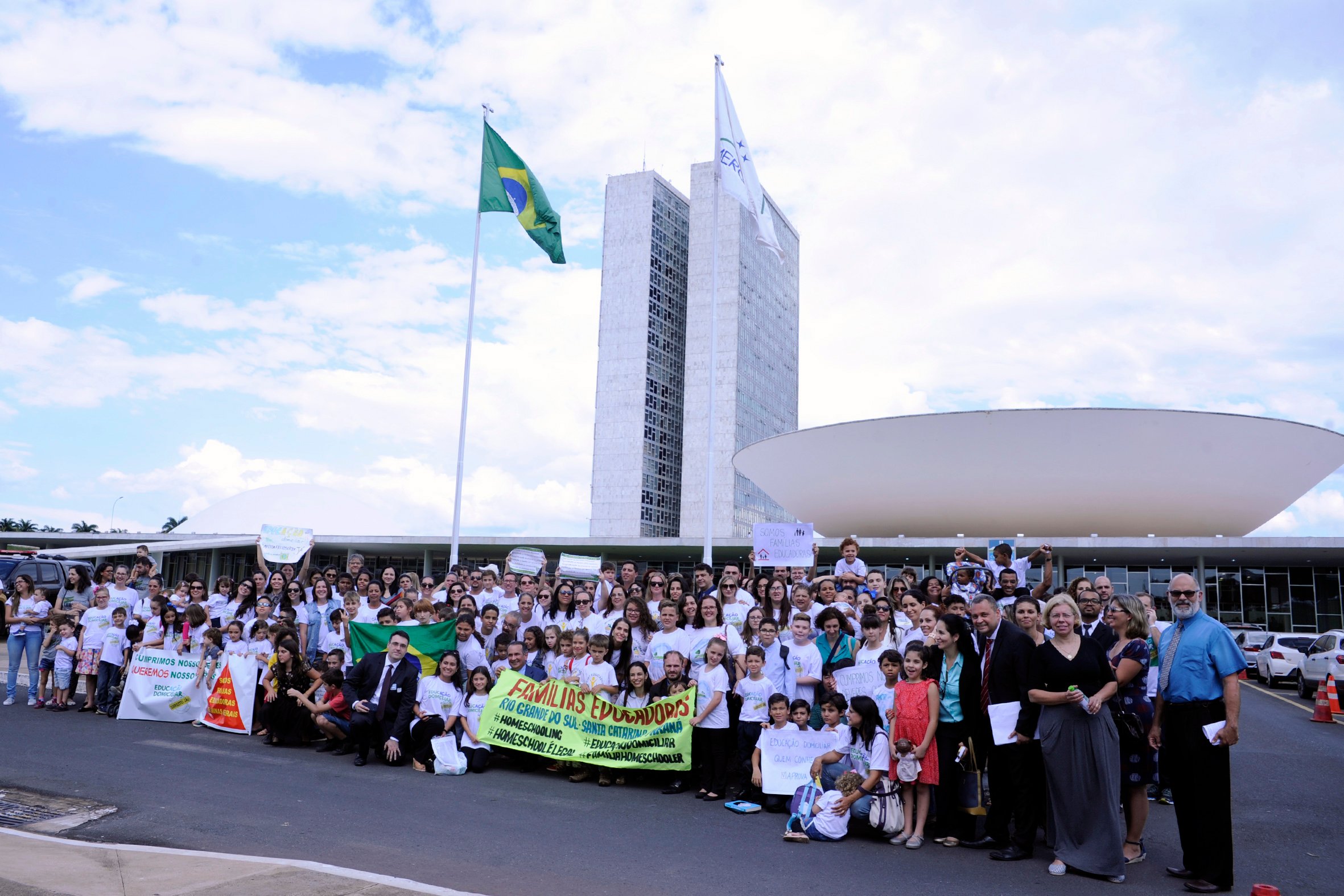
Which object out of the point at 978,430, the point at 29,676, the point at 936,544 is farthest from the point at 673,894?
the point at 936,544

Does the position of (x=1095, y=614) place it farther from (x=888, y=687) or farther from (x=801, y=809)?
(x=801, y=809)

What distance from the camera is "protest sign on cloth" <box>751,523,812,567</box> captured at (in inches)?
577

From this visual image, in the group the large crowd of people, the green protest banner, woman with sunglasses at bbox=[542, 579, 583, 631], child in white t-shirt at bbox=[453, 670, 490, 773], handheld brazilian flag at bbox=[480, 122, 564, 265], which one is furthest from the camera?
handheld brazilian flag at bbox=[480, 122, 564, 265]

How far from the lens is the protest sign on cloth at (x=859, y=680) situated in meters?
8.02

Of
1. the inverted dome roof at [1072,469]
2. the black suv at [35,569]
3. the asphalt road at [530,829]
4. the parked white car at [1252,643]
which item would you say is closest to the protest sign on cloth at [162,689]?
the asphalt road at [530,829]

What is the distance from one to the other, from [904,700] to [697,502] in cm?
9202

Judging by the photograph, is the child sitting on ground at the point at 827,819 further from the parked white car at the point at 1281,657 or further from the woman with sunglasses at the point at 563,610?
the parked white car at the point at 1281,657

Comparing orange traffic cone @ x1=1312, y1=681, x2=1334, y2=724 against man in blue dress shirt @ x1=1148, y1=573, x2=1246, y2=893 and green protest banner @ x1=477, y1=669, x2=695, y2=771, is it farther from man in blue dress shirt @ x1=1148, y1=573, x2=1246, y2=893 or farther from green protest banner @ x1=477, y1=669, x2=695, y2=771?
green protest banner @ x1=477, y1=669, x2=695, y2=771

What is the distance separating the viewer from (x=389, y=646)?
10008 millimetres

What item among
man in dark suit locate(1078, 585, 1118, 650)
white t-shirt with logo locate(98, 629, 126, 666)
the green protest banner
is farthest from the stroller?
white t-shirt with logo locate(98, 629, 126, 666)

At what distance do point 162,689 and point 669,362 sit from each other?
9311cm

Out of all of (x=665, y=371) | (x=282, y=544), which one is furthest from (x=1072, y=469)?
(x=665, y=371)

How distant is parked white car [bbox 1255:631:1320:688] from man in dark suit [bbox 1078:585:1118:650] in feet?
53.4

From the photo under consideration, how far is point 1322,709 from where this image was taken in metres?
14.8
